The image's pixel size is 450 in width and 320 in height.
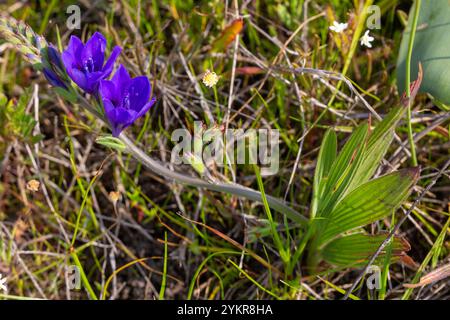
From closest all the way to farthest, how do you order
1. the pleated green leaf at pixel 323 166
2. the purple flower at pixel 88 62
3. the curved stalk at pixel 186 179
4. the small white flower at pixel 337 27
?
the purple flower at pixel 88 62 → the curved stalk at pixel 186 179 → the pleated green leaf at pixel 323 166 → the small white flower at pixel 337 27

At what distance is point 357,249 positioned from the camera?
5.20 feet

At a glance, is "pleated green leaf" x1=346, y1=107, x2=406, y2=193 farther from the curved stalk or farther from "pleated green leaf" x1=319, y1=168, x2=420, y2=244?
the curved stalk

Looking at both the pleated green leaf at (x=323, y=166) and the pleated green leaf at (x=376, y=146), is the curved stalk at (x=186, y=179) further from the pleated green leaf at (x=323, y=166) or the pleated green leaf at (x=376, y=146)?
the pleated green leaf at (x=376, y=146)

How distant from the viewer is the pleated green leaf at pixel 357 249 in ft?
4.94

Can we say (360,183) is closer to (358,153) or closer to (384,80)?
(358,153)

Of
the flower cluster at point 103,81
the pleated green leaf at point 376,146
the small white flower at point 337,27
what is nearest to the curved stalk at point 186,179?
the flower cluster at point 103,81

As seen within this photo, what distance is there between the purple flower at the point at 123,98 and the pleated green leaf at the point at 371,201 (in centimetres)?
61

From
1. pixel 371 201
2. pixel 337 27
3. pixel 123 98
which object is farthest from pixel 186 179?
pixel 337 27

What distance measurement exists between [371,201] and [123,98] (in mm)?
720

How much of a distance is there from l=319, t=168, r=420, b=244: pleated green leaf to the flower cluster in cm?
61

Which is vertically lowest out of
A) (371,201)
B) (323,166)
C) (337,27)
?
(371,201)

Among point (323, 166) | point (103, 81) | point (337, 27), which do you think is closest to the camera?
point (103, 81)

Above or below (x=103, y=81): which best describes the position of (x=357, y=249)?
below

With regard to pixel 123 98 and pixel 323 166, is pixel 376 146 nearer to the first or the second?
pixel 323 166
